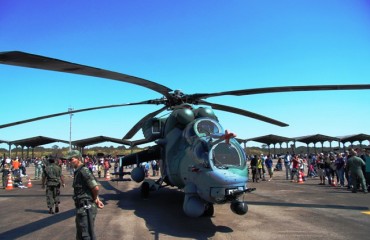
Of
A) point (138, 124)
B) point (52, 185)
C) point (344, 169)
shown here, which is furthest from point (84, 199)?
point (344, 169)

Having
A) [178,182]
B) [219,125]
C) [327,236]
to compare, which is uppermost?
[219,125]

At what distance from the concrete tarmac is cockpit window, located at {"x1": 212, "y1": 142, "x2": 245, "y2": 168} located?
160 centimetres

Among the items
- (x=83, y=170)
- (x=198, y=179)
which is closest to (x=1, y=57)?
(x=83, y=170)

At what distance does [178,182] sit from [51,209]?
423cm

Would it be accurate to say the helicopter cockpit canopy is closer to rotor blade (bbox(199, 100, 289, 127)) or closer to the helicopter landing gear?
the helicopter landing gear


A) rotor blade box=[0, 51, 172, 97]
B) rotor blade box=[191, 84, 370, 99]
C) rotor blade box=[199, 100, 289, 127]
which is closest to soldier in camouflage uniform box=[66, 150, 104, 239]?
rotor blade box=[0, 51, 172, 97]

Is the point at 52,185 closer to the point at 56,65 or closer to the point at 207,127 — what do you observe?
the point at 207,127

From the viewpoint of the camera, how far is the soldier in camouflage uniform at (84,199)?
17.5ft

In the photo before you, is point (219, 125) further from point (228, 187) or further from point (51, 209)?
point (51, 209)

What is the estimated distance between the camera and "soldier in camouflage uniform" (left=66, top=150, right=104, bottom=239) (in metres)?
5.34

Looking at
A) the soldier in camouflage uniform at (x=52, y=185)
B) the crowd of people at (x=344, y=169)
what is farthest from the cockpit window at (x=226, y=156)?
the crowd of people at (x=344, y=169)

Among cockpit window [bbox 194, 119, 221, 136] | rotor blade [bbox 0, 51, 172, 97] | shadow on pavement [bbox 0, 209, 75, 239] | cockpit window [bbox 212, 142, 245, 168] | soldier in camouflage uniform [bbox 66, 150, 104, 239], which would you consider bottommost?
shadow on pavement [bbox 0, 209, 75, 239]

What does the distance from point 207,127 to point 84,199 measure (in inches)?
176

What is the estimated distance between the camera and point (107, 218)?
9461mm
